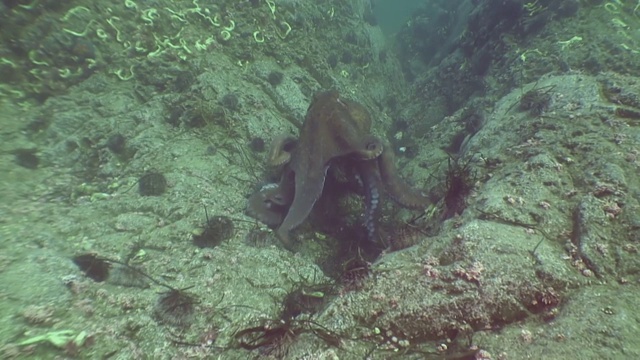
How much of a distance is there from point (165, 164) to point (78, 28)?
12.4 ft

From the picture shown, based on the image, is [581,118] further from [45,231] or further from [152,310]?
[45,231]

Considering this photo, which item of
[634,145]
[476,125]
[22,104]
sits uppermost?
[22,104]

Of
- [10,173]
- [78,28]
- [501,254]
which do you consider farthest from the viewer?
[78,28]

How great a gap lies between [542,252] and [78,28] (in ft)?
30.4

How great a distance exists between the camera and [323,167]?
5.60 metres

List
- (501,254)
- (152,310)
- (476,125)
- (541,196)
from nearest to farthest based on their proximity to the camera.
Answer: (501,254), (152,310), (541,196), (476,125)

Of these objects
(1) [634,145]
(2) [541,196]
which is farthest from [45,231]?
(1) [634,145]

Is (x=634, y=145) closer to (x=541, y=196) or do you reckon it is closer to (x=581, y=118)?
(x=581, y=118)

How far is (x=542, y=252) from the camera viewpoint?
10.9ft

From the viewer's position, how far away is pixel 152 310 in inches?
146

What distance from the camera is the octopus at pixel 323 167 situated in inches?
218

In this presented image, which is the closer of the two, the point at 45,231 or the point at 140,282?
the point at 140,282

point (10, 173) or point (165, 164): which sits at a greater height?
point (10, 173)

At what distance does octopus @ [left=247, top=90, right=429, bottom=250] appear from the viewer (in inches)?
218
